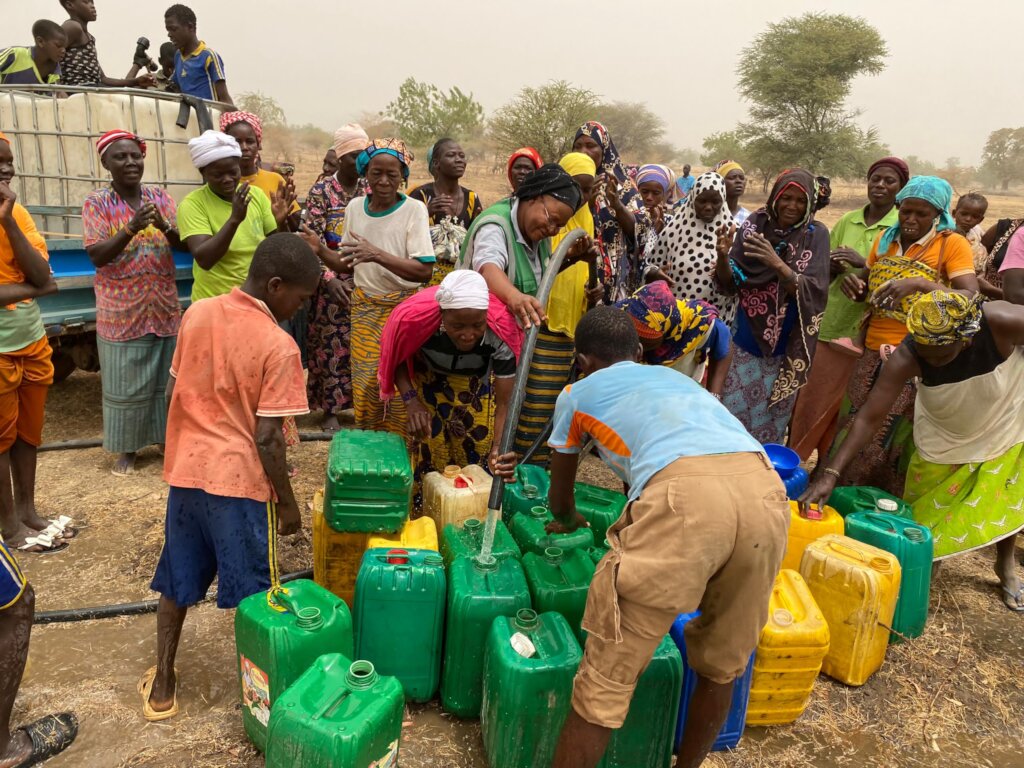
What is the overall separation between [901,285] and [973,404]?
0.85 m

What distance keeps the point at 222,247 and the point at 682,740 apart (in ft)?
11.6

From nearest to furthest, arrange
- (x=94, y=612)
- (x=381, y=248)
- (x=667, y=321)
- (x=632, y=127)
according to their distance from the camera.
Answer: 1. (x=94, y=612)
2. (x=667, y=321)
3. (x=381, y=248)
4. (x=632, y=127)

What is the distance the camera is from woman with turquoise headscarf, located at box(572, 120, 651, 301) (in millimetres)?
5035

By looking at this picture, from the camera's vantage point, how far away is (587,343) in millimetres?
2449

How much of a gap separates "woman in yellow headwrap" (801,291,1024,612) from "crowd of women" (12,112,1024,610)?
0.01m

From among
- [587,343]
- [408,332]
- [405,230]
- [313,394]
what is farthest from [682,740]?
[313,394]

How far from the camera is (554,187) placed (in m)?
3.42

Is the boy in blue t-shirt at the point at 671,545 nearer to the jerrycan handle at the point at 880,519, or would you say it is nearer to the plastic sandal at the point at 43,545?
the jerrycan handle at the point at 880,519

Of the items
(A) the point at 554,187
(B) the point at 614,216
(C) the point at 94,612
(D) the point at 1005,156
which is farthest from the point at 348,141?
(D) the point at 1005,156

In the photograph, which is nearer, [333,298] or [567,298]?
[567,298]

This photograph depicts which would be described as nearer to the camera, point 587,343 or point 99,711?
point 587,343

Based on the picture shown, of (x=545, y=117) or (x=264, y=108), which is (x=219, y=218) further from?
(x=264, y=108)

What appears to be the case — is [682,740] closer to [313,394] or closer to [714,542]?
[714,542]

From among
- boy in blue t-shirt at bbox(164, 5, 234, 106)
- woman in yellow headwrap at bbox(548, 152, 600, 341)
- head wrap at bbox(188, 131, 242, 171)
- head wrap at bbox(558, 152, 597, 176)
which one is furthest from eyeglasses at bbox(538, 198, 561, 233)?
boy in blue t-shirt at bbox(164, 5, 234, 106)
